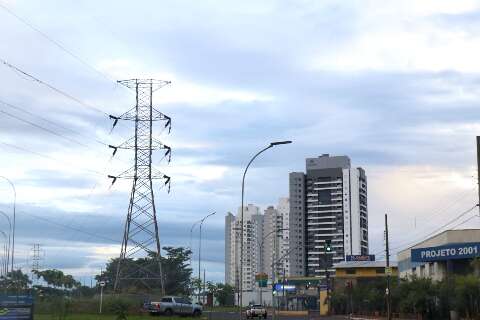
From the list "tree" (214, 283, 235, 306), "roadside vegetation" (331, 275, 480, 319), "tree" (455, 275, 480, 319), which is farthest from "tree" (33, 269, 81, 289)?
"tree" (455, 275, 480, 319)

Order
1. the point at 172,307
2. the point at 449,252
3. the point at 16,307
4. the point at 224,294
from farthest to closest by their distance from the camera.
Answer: the point at 224,294 → the point at 449,252 → the point at 172,307 → the point at 16,307

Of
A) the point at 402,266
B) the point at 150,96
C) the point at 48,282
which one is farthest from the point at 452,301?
the point at 48,282

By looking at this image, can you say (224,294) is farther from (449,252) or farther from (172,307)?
(172,307)

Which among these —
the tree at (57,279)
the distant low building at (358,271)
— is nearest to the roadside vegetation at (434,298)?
the distant low building at (358,271)

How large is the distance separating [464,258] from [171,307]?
1228 inches

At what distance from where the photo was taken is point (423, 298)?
71.5m

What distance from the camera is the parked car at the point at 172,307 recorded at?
67.6 m

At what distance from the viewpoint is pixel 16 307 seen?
41.6 m

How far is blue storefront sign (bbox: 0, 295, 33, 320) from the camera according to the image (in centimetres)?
4094

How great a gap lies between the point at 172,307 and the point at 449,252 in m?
30.0

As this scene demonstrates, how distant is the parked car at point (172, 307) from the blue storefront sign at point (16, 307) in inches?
1012

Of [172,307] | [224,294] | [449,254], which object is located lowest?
[224,294]

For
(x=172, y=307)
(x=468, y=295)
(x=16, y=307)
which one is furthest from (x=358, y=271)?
(x=16, y=307)

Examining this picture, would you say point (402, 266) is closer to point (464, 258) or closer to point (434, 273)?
point (434, 273)
